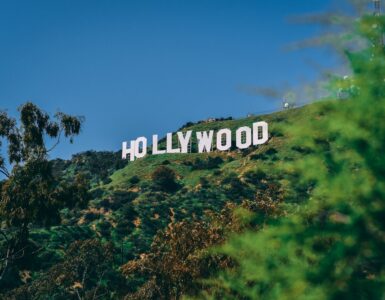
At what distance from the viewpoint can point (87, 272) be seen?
42031 mm

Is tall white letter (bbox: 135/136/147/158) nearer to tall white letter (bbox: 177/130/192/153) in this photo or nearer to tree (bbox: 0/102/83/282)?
tall white letter (bbox: 177/130/192/153)

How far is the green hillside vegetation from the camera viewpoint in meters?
4.92

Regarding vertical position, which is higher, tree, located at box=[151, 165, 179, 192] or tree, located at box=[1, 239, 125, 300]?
tree, located at box=[151, 165, 179, 192]

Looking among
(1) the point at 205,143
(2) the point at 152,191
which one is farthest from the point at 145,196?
(1) the point at 205,143

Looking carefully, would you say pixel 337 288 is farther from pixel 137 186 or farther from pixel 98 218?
pixel 137 186

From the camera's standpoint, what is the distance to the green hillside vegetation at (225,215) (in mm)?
4922

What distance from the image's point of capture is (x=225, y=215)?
3059 centimetres

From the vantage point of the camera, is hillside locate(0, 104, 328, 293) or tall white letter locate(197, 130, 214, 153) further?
Result: tall white letter locate(197, 130, 214, 153)

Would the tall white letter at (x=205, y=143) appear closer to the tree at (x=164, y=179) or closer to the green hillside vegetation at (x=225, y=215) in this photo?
the green hillside vegetation at (x=225, y=215)

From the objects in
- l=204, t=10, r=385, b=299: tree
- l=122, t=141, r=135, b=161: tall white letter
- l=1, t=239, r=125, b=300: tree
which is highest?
l=122, t=141, r=135, b=161: tall white letter

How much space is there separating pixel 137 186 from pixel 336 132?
77.4 meters

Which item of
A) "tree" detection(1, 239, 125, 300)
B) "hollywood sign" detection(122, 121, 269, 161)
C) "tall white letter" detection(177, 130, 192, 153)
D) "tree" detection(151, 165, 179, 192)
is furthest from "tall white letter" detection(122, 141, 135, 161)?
"tree" detection(1, 239, 125, 300)

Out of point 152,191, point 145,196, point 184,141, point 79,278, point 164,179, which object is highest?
point 184,141

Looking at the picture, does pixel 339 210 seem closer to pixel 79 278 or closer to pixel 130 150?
pixel 79 278
